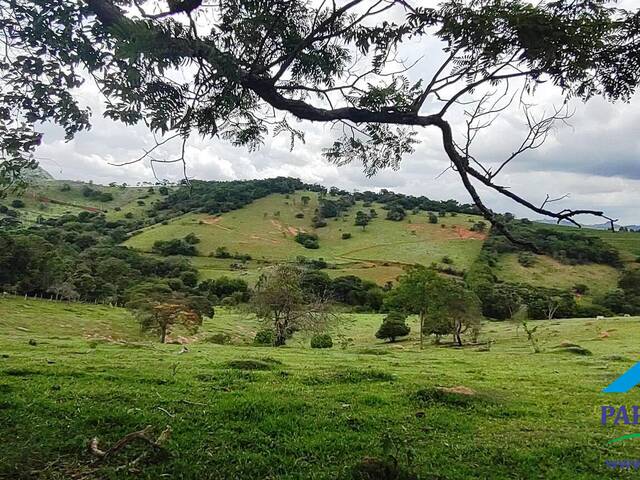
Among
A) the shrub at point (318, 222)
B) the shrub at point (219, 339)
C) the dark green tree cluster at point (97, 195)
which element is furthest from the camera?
the dark green tree cluster at point (97, 195)

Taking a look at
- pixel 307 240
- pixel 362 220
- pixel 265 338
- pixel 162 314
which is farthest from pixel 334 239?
pixel 162 314

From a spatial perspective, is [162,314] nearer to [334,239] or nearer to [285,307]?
[285,307]

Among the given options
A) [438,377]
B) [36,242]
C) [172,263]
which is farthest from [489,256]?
[438,377]

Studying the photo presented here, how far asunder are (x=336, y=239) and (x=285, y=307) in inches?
2981

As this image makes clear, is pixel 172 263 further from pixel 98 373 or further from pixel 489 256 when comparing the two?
pixel 98 373

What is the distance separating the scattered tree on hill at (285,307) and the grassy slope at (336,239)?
4674 cm

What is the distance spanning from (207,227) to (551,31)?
114 m

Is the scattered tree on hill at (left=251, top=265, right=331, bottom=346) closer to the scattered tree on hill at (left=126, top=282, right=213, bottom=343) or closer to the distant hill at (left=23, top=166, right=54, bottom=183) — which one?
the scattered tree on hill at (left=126, top=282, right=213, bottom=343)

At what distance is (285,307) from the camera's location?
4044cm

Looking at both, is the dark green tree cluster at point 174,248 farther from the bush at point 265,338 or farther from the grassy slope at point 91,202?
the bush at point 265,338

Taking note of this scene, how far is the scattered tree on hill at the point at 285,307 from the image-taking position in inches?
1576

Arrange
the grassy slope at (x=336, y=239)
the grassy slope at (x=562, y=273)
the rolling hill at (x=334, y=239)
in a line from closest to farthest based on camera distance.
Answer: the grassy slope at (x=562, y=273) → the rolling hill at (x=334, y=239) → the grassy slope at (x=336, y=239)

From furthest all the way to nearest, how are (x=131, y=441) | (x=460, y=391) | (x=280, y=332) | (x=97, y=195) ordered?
→ 1. (x=97, y=195)
2. (x=280, y=332)
3. (x=460, y=391)
4. (x=131, y=441)

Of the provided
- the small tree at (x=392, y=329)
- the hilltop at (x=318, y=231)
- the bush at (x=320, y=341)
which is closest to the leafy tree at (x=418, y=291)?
the small tree at (x=392, y=329)
